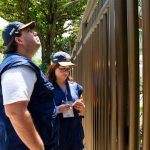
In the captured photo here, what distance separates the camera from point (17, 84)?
3051 millimetres

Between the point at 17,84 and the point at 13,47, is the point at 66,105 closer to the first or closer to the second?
the point at 13,47

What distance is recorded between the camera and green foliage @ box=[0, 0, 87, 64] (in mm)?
20672

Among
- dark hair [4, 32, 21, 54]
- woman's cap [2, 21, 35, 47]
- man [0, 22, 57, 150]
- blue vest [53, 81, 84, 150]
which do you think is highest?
woman's cap [2, 21, 35, 47]

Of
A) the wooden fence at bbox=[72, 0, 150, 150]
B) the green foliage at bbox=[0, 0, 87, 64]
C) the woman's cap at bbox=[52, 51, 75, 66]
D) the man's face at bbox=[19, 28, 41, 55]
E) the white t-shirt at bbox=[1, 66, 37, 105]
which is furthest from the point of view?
the green foliage at bbox=[0, 0, 87, 64]

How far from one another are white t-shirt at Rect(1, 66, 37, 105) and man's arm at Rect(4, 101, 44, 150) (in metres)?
0.04

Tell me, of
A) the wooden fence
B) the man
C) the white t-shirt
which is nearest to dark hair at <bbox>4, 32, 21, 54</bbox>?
the man

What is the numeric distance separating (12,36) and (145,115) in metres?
1.81

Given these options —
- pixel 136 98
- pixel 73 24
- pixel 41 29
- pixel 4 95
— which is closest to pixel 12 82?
pixel 4 95

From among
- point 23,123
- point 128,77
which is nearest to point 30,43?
point 23,123

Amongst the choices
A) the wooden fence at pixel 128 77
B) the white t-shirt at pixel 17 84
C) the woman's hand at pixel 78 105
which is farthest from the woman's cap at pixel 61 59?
the wooden fence at pixel 128 77

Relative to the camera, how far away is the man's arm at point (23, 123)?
3.05 meters

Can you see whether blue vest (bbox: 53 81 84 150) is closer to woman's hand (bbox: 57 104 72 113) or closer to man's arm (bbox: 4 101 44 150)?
woman's hand (bbox: 57 104 72 113)

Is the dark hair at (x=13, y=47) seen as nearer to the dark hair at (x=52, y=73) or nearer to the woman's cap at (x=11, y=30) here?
the woman's cap at (x=11, y=30)

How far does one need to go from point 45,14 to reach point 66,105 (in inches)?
661
